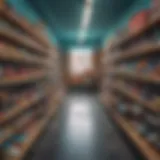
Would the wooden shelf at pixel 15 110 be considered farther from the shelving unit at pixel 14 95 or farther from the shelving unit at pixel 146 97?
the shelving unit at pixel 146 97

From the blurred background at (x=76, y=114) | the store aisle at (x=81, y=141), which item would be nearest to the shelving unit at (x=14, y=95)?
the blurred background at (x=76, y=114)

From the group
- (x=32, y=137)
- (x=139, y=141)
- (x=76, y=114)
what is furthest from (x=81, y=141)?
(x=76, y=114)

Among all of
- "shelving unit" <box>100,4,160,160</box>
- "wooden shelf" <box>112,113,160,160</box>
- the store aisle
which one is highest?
"shelving unit" <box>100,4,160,160</box>

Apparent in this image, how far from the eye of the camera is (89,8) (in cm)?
550

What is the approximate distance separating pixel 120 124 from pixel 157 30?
2.24 metres

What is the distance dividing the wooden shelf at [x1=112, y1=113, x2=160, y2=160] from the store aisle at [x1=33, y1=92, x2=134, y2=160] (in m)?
0.20

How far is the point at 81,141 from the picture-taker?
13.3 feet

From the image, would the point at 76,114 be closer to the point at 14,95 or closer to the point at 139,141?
the point at 139,141

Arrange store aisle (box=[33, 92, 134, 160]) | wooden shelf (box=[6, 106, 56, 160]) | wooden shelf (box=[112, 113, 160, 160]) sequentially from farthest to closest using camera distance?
store aisle (box=[33, 92, 134, 160]), wooden shelf (box=[6, 106, 56, 160]), wooden shelf (box=[112, 113, 160, 160])

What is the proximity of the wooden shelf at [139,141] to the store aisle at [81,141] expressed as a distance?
197 mm

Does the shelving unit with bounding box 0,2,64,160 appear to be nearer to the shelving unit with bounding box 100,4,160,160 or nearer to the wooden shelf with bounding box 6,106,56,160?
the wooden shelf with bounding box 6,106,56,160

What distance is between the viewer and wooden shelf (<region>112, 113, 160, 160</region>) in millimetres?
2792

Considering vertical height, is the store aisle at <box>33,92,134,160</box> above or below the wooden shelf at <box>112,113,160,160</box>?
below

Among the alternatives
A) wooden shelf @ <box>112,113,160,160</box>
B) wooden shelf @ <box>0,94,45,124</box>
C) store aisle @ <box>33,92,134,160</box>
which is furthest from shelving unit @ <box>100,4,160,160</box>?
Answer: wooden shelf @ <box>0,94,45,124</box>
